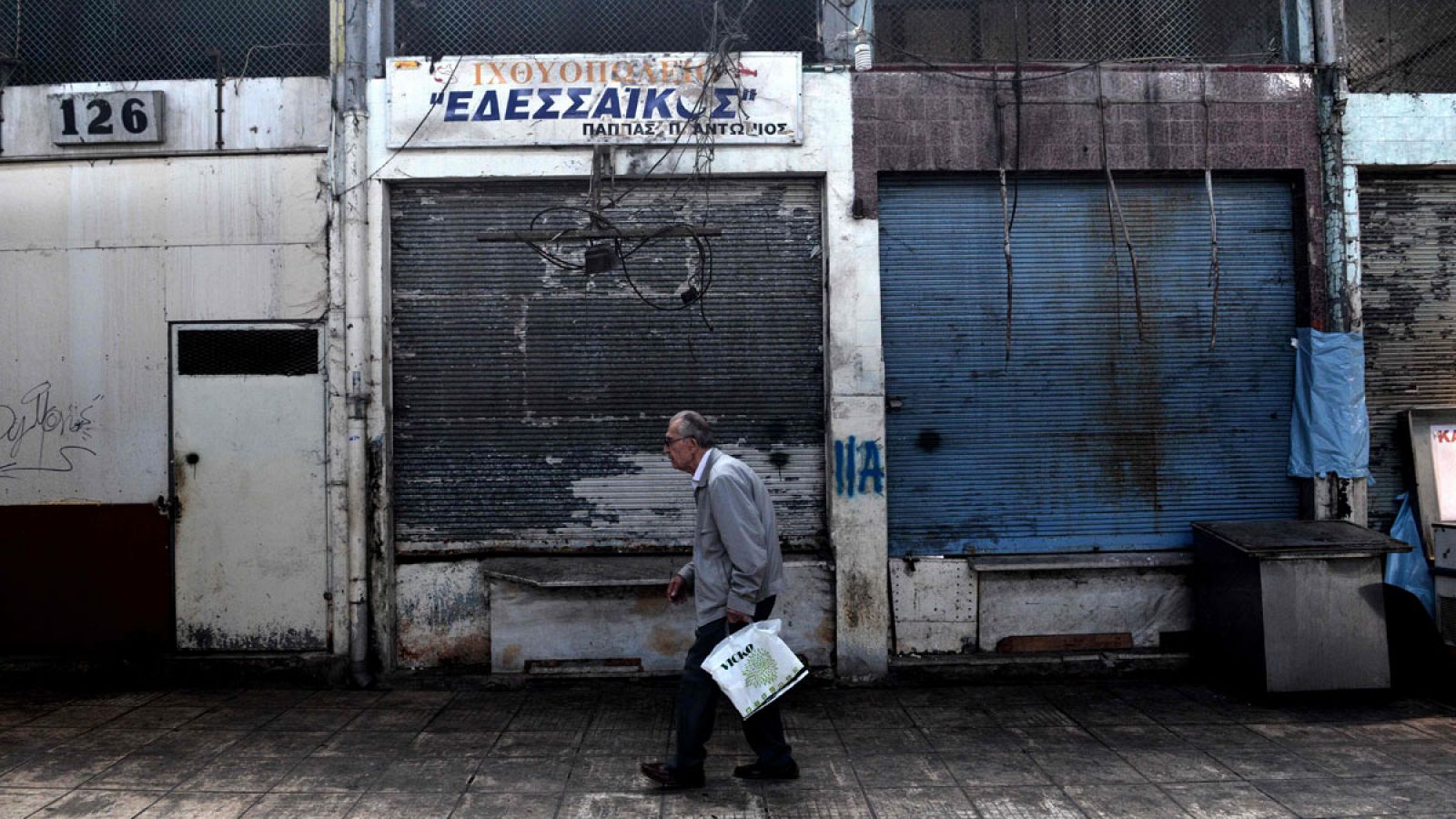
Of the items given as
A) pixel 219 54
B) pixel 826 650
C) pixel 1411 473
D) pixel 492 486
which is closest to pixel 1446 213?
pixel 1411 473

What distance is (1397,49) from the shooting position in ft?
25.1

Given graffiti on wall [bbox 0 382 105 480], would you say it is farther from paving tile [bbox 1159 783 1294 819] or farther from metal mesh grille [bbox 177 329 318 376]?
paving tile [bbox 1159 783 1294 819]

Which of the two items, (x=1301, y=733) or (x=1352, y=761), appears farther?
(x=1301, y=733)

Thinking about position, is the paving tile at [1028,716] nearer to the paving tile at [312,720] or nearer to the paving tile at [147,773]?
the paving tile at [312,720]

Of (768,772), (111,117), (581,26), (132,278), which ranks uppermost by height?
(581,26)

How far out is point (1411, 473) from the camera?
7266 millimetres

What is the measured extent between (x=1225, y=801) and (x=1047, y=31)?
18.1 feet

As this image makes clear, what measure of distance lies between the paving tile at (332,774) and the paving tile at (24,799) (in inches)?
39.7

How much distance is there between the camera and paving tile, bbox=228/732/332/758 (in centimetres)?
542

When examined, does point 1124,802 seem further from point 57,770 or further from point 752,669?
point 57,770

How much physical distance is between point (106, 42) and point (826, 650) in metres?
7.08

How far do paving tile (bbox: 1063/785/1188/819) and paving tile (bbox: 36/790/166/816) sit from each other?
14.4 feet

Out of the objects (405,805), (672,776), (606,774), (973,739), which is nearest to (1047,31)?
(973,739)

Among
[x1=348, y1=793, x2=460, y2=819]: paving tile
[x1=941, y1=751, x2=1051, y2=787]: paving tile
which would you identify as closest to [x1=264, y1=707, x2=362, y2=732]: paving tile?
[x1=348, y1=793, x2=460, y2=819]: paving tile
